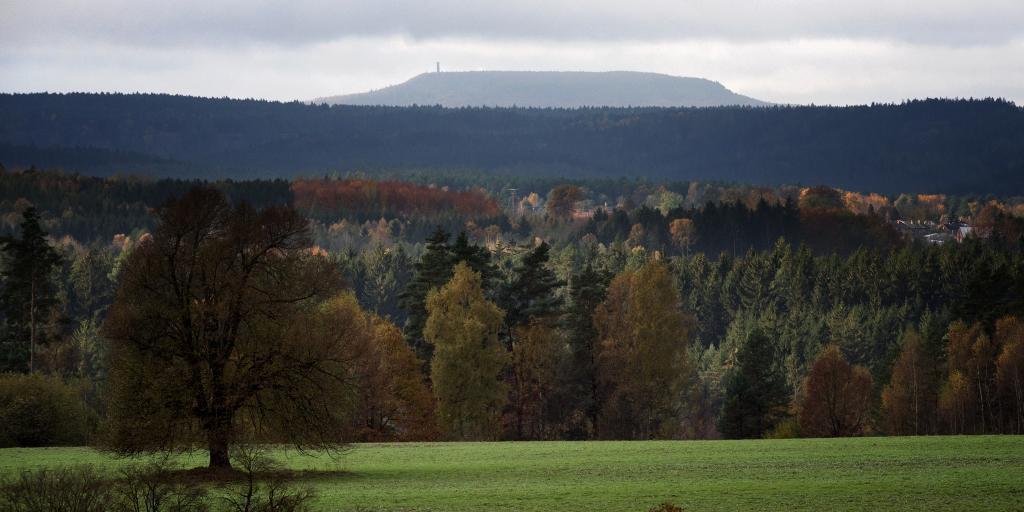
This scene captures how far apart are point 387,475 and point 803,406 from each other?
56.0 metres

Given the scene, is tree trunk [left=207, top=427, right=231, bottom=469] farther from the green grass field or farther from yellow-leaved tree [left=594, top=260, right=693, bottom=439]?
yellow-leaved tree [left=594, top=260, right=693, bottom=439]

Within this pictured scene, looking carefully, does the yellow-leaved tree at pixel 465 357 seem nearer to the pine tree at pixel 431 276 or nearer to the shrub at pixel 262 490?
the pine tree at pixel 431 276

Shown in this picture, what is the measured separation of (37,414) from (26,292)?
2114 cm

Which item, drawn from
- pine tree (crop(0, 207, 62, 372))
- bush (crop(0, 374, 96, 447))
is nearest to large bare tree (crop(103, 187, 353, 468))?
bush (crop(0, 374, 96, 447))

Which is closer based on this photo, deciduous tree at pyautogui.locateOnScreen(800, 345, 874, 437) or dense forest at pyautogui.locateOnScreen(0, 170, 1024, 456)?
dense forest at pyautogui.locateOnScreen(0, 170, 1024, 456)

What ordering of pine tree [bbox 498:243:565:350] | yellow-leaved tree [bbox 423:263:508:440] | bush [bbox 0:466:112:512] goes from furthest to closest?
1. pine tree [bbox 498:243:565:350]
2. yellow-leaved tree [bbox 423:263:508:440]
3. bush [bbox 0:466:112:512]

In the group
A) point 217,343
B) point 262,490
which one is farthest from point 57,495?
point 217,343

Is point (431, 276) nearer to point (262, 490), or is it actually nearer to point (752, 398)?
point (752, 398)

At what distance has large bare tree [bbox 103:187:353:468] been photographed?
148 ft

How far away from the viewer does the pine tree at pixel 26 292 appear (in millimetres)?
85375

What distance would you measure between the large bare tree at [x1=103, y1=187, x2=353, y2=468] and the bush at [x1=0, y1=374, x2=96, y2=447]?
23.3m

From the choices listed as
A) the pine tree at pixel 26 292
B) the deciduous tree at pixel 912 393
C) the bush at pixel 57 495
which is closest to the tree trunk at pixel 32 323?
the pine tree at pixel 26 292

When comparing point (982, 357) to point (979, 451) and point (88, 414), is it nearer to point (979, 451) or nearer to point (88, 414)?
point (979, 451)

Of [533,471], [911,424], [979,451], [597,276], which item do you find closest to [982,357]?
[911,424]
